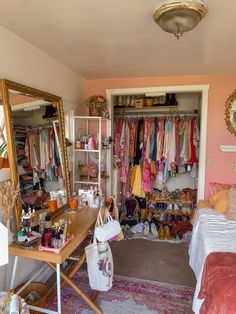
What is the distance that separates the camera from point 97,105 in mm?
3018

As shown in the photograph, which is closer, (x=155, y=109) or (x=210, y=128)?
(x=210, y=128)

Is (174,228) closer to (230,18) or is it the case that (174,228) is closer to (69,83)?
(69,83)

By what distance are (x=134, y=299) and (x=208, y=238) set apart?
34.0 inches

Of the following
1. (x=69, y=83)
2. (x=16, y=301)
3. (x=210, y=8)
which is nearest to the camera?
(x=16, y=301)

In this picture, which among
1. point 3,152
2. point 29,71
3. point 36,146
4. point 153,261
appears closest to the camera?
point 3,152

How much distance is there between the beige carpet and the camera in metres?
2.47

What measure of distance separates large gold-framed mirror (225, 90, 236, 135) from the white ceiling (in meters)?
0.36

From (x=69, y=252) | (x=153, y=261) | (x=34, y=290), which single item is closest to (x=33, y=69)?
(x=69, y=252)

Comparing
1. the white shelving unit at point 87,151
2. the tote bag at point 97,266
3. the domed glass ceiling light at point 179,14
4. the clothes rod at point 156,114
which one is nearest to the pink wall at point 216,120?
the clothes rod at point 156,114

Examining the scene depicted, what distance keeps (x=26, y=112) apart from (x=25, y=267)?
138 centimetres

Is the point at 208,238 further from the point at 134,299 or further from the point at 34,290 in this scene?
the point at 34,290

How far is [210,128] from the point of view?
3.01 metres

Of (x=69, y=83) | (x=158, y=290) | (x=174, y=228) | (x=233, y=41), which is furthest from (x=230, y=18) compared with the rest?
(x=174, y=228)

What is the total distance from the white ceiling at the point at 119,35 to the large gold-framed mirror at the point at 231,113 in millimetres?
363
